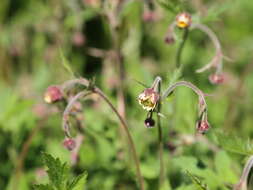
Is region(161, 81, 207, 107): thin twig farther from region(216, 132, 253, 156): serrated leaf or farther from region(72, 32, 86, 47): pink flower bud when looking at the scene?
region(72, 32, 86, 47): pink flower bud

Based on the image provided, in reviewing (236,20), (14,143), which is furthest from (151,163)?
(236,20)

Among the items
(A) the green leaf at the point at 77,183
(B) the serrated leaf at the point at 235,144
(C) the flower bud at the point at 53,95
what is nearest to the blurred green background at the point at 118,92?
(B) the serrated leaf at the point at 235,144

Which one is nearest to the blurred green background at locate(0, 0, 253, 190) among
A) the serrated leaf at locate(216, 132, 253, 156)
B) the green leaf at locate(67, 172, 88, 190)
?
the serrated leaf at locate(216, 132, 253, 156)

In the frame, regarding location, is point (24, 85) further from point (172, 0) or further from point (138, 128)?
point (172, 0)

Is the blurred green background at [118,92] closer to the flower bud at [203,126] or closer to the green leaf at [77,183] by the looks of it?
the flower bud at [203,126]

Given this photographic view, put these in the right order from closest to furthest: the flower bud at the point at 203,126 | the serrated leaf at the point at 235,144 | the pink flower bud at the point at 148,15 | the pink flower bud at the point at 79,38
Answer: the serrated leaf at the point at 235,144, the flower bud at the point at 203,126, the pink flower bud at the point at 148,15, the pink flower bud at the point at 79,38
